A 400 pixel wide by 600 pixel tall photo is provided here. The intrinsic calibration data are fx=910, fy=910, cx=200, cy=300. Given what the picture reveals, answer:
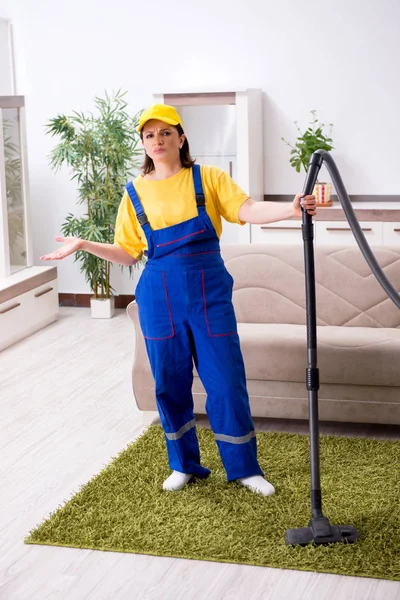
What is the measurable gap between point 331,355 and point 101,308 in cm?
314

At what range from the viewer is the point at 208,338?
11.1ft

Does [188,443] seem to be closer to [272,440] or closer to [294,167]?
[272,440]

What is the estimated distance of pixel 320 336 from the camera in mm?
4254

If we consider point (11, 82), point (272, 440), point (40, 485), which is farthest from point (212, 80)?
point (40, 485)

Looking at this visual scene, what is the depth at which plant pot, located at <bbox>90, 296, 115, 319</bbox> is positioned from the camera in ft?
22.7

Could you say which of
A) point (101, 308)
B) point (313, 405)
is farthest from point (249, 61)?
point (313, 405)

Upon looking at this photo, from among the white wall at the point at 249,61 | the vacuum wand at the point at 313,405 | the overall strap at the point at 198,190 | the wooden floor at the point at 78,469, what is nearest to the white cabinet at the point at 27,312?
the wooden floor at the point at 78,469

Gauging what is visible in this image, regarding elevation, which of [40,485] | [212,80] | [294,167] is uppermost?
[212,80]

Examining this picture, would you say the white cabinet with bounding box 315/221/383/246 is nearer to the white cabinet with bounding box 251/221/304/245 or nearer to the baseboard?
the white cabinet with bounding box 251/221/304/245

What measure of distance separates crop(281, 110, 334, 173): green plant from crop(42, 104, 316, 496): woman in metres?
3.16

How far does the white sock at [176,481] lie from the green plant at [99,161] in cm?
324

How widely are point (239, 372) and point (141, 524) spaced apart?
669 mm

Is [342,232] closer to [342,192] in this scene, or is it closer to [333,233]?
[333,233]

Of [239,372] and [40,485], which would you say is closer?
[239,372]
